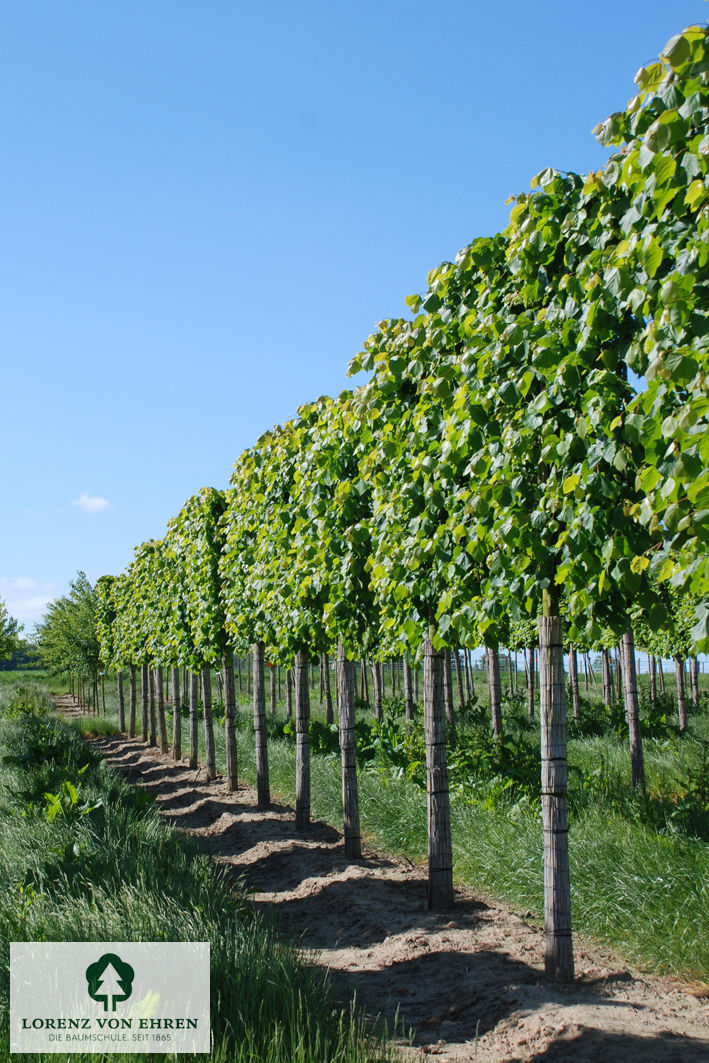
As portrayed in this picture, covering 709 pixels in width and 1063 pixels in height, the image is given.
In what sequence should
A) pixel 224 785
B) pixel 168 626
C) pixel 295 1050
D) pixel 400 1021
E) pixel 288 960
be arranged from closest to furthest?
pixel 295 1050
pixel 288 960
pixel 400 1021
pixel 224 785
pixel 168 626

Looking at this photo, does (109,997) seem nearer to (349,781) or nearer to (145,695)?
(349,781)

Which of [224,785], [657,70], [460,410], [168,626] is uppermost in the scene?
[657,70]

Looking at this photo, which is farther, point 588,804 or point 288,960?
point 588,804

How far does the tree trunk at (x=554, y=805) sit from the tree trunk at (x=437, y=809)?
160 centimetres

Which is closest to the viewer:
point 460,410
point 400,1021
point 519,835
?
point 400,1021

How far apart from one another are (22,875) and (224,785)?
30.4 ft

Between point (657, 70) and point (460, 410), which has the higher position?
point (657, 70)

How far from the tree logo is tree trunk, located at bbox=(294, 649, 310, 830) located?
585 centimetres

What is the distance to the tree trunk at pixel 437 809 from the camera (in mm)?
6648

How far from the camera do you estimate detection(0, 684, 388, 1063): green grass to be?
366 centimetres

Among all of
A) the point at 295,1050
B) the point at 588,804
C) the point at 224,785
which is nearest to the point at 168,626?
the point at 224,785

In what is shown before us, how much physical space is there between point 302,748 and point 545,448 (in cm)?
676

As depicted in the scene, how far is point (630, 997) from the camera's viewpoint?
4.80m

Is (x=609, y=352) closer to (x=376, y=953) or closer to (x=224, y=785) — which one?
(x=376, y=953)
